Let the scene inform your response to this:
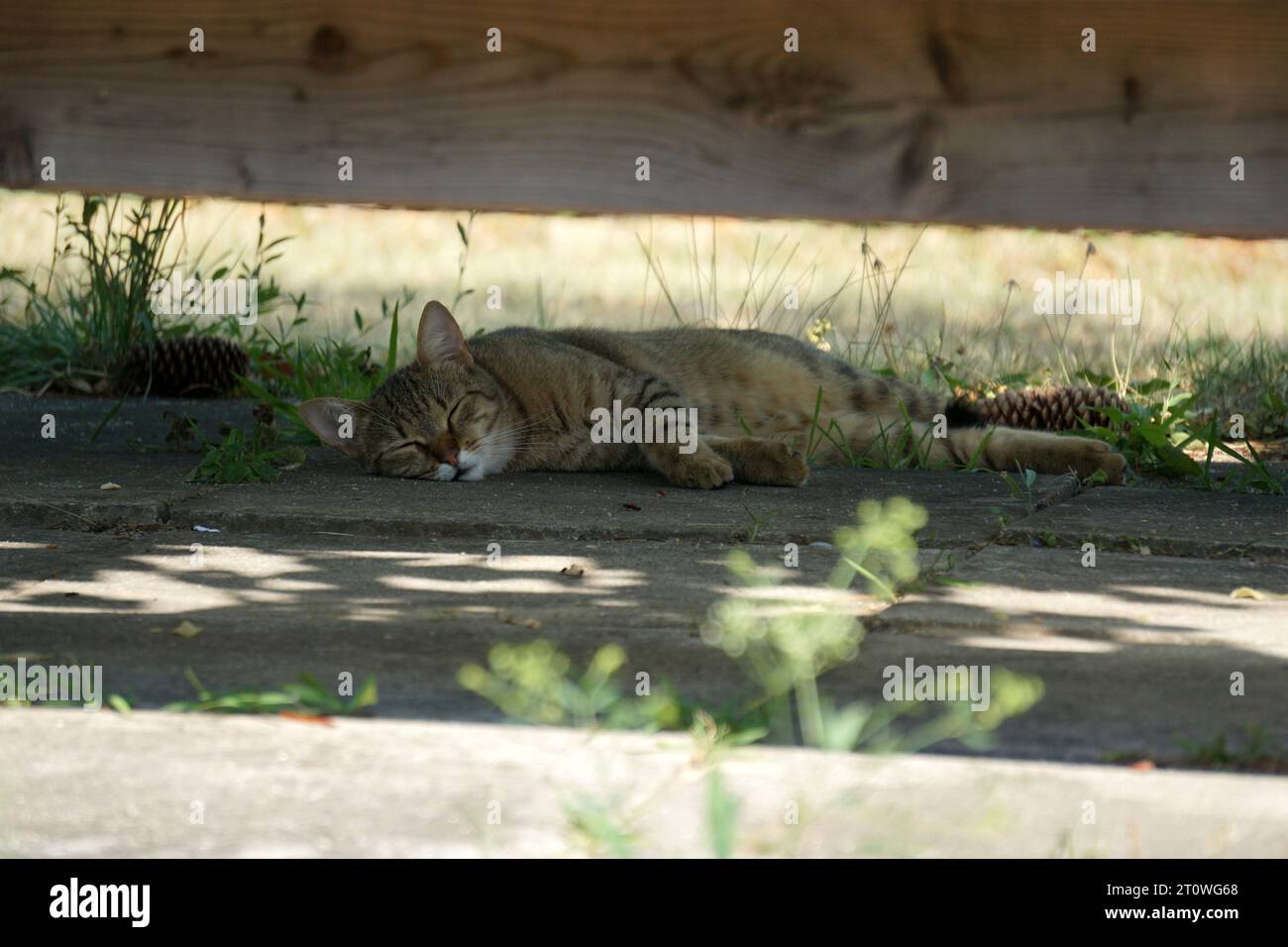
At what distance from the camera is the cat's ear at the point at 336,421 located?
4.37 m

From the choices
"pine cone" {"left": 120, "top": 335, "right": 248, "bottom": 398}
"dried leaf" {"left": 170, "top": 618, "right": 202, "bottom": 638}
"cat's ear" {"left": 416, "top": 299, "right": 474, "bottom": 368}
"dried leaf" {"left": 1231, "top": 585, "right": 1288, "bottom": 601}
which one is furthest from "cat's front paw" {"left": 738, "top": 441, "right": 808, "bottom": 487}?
"pine cone" {"left": 120, "top": 335, "right": 248, "bottom": 398}

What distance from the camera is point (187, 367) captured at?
562 centimetres

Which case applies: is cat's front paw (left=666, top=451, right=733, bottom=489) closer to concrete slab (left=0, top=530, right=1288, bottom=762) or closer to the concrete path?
the concrete path

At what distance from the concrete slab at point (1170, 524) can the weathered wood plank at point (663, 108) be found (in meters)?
1.22

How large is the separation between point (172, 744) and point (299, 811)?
0.29 metres

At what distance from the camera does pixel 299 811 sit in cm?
162

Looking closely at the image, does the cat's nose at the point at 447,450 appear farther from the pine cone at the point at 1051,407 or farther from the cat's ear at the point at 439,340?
the pine cone at the point at 1051,407

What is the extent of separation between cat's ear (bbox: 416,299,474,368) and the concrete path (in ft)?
1.76

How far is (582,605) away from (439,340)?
2097 millimetres

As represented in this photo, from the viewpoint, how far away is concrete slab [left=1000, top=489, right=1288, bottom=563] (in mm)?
3066

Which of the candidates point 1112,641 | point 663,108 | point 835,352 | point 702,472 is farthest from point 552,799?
point 835,352

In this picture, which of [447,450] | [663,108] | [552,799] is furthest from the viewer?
[663,108]

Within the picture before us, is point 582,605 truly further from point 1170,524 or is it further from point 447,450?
point 447,450
